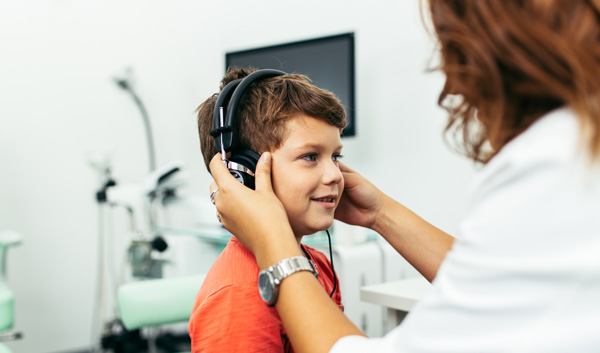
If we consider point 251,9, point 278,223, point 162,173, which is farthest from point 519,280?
point 251,9

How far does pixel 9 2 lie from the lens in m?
2.75

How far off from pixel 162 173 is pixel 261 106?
5.16ft

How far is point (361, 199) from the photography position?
1003 mm

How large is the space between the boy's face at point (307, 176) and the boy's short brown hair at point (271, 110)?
15 mm

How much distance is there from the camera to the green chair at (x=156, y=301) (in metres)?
1.24

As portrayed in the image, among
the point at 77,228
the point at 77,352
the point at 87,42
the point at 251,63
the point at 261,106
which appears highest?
the point at 87,42

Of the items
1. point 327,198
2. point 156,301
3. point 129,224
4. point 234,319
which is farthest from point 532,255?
point 129,224

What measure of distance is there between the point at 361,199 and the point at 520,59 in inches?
21.6

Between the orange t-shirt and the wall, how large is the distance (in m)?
1.50

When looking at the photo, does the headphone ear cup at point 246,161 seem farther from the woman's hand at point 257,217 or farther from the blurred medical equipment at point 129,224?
the blurred medical equipment at point 129,224

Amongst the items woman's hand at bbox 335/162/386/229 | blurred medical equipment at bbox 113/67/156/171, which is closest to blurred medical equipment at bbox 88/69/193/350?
blurred medical equipment at bbox 113/67/156/171

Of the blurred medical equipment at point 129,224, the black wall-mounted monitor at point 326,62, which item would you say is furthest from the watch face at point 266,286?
the blurred medical equipment at point 129,224

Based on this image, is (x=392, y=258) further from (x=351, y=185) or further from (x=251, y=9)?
(x=251, y=9)

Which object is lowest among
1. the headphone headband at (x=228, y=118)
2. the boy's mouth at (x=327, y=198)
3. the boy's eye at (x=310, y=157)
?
the boy's mouth at (x=327, y=198)
